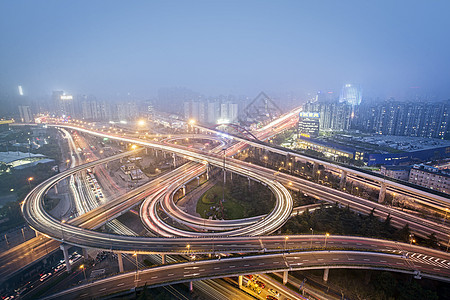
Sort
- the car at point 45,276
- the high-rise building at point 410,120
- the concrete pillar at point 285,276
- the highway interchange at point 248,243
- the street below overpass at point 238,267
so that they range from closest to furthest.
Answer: the street below overpass at point 238,267 < the highway interchange at point 248,243 < the concrete pillar at point 285,276 < the car at point 45,276 < the high-rise building at point 410,120

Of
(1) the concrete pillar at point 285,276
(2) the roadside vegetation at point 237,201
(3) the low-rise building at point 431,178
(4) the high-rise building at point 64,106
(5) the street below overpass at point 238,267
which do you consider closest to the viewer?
(5) the street below overpass at point 238,267

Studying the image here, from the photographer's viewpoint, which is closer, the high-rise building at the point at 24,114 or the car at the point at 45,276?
the car at the point at 45,276

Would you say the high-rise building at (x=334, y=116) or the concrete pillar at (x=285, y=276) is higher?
the high-rise building at (x=334, y=116)

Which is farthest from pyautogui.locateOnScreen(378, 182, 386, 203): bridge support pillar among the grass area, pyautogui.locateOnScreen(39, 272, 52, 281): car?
pyautogui.locateOnScreen(39, 272, 52, 281): car

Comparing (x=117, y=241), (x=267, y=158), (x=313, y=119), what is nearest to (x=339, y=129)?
(x=313, y=119)

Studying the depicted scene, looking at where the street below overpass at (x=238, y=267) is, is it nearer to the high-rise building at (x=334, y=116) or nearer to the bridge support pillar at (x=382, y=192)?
the bridge support pillar at (x=382, y=192)

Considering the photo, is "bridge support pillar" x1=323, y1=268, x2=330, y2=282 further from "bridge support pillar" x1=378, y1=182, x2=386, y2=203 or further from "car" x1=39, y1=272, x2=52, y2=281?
"car" x1=39, y1=272, x2=52, y2=281

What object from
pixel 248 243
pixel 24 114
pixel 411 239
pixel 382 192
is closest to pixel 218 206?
pixel 248 243

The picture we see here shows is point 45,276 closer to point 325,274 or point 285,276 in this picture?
point 285,276

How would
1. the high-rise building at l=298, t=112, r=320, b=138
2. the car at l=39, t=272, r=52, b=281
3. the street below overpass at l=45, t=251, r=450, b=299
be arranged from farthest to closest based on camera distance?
1. the high-rise building at l=298, t=112, r=320, b=138
2. the car at l=39, t=272, r=52, b=281
3. the street below overpass at l=45, t=251, r=450, b=299

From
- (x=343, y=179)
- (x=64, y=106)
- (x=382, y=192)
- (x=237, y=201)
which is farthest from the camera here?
(x=64, y=106)

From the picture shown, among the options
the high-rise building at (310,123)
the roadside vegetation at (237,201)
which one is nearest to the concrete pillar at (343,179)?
the roadside vegetation at (237,201)

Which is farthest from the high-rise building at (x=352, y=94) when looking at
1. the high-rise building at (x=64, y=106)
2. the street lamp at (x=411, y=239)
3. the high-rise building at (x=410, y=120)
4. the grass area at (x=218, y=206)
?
the high-rise building at (x=64, y=106)

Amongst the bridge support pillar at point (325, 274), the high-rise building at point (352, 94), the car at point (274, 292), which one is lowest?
the car at point (274, 292)
